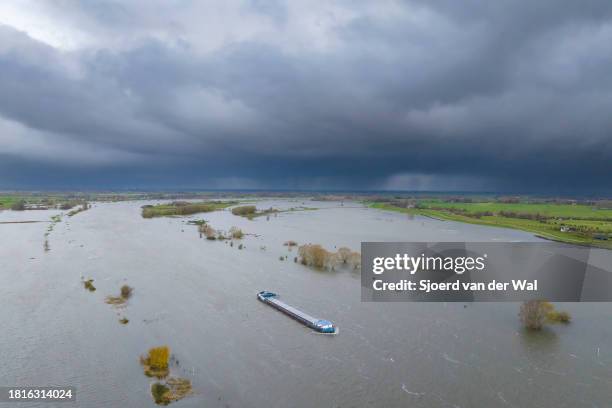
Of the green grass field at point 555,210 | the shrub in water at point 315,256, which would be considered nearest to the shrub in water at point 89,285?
the shrub in water at point 315,256

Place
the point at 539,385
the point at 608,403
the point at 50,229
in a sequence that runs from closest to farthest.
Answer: the point at 608,403 → the point at 539,385 → the point at 50,229

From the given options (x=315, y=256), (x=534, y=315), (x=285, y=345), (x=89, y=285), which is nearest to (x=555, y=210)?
(x=315, y=256)

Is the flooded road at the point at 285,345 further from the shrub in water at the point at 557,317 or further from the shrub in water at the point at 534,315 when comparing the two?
the shrub in water at the point at 557,317

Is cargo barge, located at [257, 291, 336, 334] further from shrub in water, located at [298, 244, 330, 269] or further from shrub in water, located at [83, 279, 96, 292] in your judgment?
shrub in water, located at [83, 279, 96, 292]

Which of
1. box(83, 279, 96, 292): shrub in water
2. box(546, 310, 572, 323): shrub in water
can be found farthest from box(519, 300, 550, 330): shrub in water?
box(83, 279, 96, 292): shrub in water

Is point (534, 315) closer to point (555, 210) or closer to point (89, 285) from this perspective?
point (89, 285)

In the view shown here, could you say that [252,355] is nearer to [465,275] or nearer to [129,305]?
[129,305]

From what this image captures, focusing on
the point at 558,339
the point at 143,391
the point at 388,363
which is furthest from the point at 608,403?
the point at 143,391
